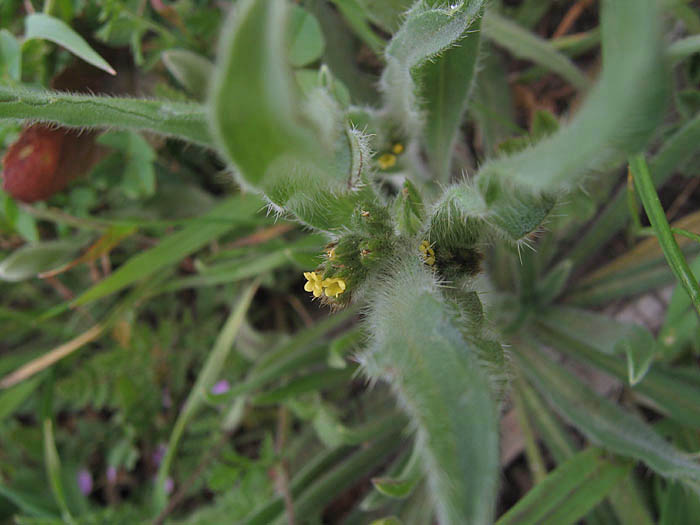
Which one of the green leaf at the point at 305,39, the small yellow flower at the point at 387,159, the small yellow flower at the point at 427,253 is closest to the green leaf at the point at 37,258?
the green leaf at the point at 305,39

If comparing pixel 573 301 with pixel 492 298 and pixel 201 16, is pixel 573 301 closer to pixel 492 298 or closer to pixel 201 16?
pixel 492 298

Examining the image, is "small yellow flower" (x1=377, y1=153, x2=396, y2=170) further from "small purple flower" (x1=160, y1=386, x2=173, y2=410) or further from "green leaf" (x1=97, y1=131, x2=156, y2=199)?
"small purple flower" (x1=160, y1=386, x2=173, y2=410)

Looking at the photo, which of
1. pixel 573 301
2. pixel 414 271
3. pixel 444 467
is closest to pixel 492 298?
pixel 573 301

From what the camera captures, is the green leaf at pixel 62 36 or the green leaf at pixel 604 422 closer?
the green leaf at pixel 604 422

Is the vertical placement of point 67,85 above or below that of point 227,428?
above

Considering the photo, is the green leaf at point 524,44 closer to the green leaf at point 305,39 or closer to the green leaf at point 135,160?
the green leaf at point 305,39

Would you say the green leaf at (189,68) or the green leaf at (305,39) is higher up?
the green leaf at (305,39)
